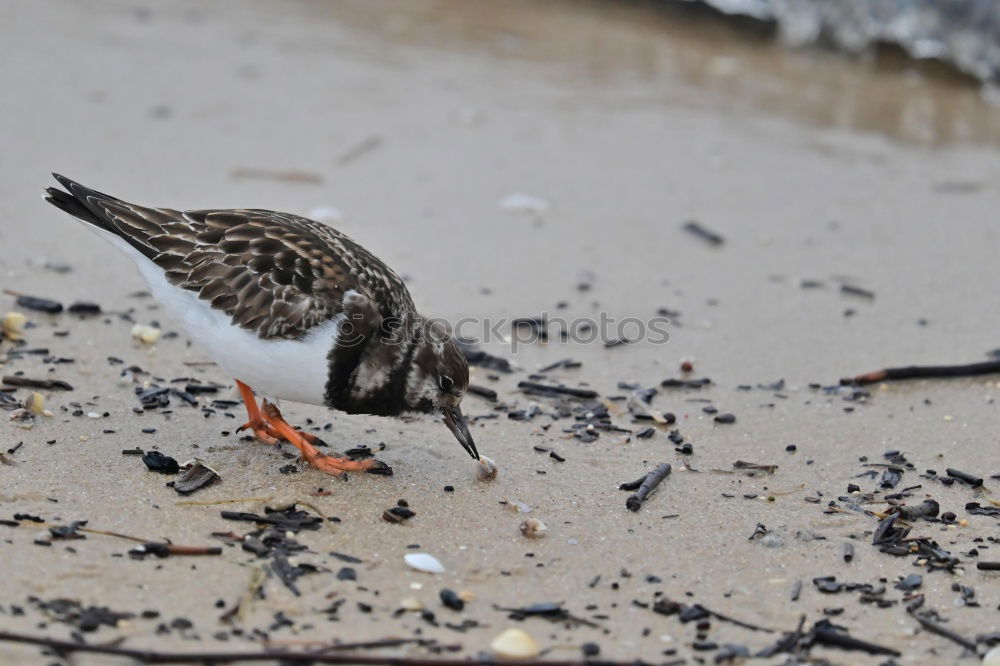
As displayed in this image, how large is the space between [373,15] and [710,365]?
4833 millimetres

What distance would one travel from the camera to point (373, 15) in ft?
27.6

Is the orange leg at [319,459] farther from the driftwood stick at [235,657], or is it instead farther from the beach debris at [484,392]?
the driftwood stick at [235,657]

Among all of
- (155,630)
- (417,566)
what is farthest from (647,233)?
(155,630)

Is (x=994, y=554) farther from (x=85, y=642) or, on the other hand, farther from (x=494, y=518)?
(x=85, y=642)

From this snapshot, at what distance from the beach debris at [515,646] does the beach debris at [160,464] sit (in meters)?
1.19

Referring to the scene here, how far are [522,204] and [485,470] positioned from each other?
2474mm

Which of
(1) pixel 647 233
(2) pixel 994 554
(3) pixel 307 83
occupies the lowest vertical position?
(2) pixel 994 554

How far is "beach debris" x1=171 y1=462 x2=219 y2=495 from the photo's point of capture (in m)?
3.32

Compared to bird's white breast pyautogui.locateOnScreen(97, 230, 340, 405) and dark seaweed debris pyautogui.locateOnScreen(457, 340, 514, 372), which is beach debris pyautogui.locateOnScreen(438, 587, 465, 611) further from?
dark seaweed debris pyautogui.locateOnScreen(457, 340, 514, 372)

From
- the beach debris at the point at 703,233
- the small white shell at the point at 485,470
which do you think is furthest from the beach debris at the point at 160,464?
the beach debris at the point at 703,233

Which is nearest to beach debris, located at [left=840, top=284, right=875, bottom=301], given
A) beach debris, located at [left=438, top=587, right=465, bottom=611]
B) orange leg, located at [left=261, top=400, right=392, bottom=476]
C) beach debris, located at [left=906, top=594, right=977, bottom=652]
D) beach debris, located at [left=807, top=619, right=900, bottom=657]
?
beach debris, located at [left=906, top=594, right=977, bottom=652]

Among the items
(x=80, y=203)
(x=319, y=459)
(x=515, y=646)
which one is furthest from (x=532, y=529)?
(x=80, y=203)

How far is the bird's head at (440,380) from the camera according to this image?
3.54m

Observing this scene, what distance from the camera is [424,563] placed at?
10.0ft
